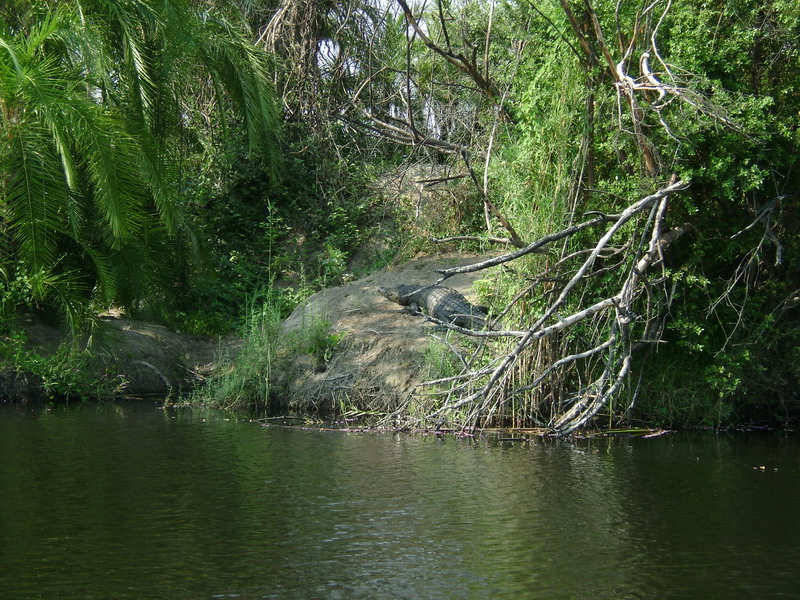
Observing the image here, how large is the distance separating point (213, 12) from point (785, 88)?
853 cm

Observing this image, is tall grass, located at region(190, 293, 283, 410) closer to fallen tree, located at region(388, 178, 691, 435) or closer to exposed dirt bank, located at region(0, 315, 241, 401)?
exposed dirt bank, located at region(0, 315, 241, 401)

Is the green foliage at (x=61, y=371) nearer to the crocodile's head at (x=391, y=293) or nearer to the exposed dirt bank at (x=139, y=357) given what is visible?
the exposed dirt bank at (x=139, y=357)

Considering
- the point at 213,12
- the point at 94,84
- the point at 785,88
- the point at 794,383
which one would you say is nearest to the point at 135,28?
the point at 94,84

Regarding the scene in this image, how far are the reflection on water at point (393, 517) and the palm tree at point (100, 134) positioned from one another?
3.09 m

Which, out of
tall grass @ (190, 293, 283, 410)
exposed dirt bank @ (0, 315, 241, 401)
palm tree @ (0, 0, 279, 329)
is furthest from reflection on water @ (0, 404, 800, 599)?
palm tree @ (0, 0, 279, 329)

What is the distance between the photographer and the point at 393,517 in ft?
18.4

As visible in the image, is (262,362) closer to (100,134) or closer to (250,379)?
(250,379)

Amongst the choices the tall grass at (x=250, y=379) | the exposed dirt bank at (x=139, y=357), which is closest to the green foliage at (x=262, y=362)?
the tall grass at (x=250, y=379)

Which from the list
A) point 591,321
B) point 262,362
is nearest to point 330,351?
point 262,362

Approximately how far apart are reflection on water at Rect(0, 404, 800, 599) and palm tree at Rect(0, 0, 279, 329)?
3094mm

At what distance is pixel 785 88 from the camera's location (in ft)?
27.9

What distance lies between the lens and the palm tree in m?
10.2

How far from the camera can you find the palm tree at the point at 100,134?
402 inches

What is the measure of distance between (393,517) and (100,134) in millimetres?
6559
